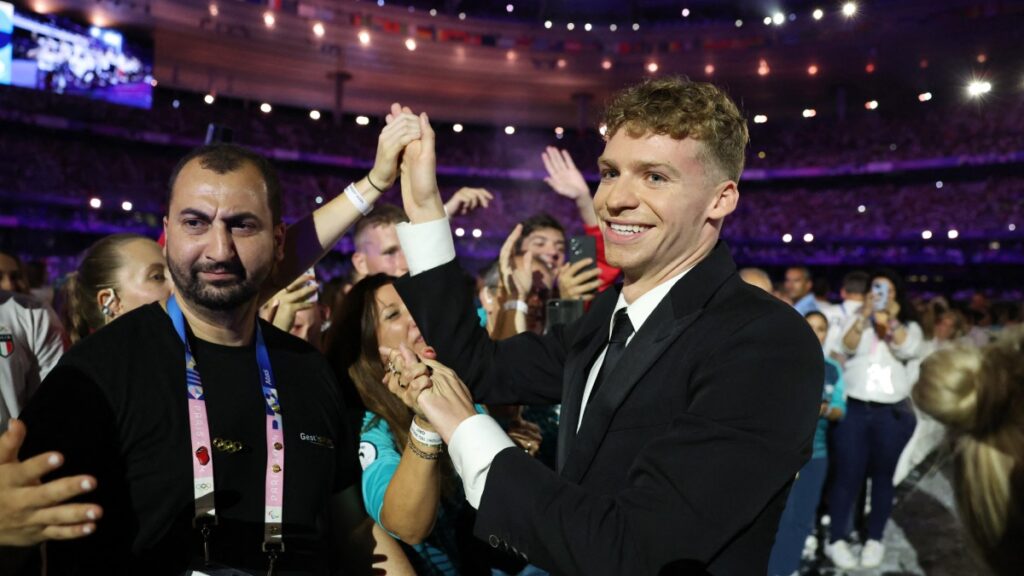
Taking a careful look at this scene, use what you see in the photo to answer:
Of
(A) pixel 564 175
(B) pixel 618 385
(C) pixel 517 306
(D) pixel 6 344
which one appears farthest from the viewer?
(C) pixel 517 306

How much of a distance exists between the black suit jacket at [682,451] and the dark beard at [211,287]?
908 mm

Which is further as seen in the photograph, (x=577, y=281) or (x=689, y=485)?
(x=577, y=281)

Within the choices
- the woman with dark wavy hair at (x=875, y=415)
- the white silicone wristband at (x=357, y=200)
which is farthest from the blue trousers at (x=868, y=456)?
the white silicone wristband at (x=357, y=200)

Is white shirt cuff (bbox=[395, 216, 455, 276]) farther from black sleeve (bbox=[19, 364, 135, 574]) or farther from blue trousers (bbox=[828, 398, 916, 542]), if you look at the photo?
blue trousers (bbox=[828, 398, 916, 542])

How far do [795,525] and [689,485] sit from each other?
4280mm

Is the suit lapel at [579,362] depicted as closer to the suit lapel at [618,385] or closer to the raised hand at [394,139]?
the suit lapel at [618,385]

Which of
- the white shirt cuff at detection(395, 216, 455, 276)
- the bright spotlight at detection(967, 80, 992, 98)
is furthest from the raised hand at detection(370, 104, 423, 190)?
the bright spotlight at detection(967, 80, 992, 98)

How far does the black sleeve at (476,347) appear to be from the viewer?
2.00m

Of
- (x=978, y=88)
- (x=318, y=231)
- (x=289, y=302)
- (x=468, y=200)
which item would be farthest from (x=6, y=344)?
(x=978, y=88)

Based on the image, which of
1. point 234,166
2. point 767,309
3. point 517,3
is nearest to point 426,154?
point 234,166

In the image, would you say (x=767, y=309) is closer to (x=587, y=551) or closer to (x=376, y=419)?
(x=587, y=551)

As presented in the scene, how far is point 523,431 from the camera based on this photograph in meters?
3.40

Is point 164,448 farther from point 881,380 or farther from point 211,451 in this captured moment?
point 881,380

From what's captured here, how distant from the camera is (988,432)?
1170 millimetres
